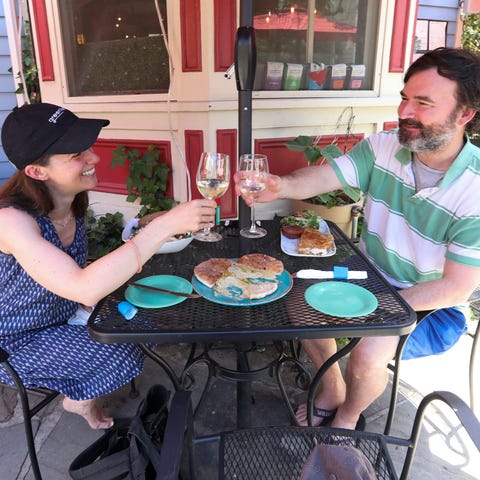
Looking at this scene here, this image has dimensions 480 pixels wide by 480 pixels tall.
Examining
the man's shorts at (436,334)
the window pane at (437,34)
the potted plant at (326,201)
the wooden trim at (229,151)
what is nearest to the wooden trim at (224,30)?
the wooden trim at (229,151)

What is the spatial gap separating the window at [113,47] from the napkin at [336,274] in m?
2.28

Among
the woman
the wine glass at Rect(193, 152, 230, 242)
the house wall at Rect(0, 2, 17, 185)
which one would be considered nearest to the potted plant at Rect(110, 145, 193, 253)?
the woman

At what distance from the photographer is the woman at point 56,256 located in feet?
4.29

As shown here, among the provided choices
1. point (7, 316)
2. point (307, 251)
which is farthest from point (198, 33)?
point (7, 316)

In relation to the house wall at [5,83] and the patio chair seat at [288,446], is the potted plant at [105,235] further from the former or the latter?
the patio chair seat at [288,446]

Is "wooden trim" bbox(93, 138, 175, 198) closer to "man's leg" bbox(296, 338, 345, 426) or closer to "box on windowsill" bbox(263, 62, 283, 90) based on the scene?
"box on windowsill" bbox(263, 62, 283, 90)

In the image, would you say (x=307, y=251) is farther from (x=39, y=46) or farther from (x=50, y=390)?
(x=39, y=46)

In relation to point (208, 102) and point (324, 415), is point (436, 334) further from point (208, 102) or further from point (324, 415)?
point (208, 102)

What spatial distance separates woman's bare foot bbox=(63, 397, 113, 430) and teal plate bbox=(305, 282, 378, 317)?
1235mm

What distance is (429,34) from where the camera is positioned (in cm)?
523

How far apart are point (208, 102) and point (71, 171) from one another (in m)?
1.49

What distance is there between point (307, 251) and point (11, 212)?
115 centimetres

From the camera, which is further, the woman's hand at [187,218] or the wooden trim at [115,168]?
the wooden trim at [115,168]

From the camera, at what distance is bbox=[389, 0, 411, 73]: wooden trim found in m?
3.31
